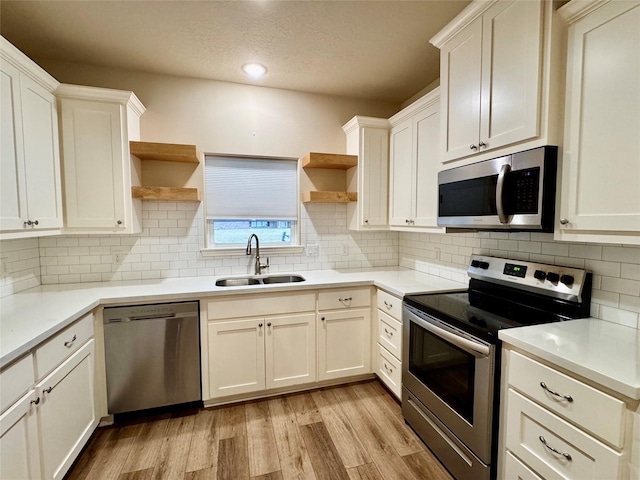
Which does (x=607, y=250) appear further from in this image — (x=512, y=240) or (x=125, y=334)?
(x=125, y=334)

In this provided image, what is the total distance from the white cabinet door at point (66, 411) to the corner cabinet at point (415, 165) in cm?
242

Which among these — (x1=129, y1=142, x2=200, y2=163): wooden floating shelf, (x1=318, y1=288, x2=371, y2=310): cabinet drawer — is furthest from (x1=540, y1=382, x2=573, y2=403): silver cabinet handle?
(x1=129, y1=142, x2=200, y2=163): wooden floating shelf

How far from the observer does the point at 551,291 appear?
1.63m

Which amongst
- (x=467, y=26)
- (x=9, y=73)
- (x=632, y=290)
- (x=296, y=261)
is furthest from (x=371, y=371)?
(x=9, y=73)

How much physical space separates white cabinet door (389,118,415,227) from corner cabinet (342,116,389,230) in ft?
0.25

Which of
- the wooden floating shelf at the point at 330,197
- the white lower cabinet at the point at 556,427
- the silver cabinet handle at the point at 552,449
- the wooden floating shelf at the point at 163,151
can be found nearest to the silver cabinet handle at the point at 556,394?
the white lower cabinet at the point at 556,427

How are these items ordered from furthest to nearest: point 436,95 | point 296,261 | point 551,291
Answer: point 296,261 → point 436,95 → point 551,291

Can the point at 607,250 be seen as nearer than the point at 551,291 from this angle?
Yes

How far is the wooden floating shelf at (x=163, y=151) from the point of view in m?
2.34

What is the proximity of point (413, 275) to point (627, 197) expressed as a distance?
176 centimetres

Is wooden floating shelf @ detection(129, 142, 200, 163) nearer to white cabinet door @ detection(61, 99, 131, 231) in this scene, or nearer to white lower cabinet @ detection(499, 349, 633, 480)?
white cabinet door @ detection(61, 99, 131, 231)

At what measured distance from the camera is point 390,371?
240 cm

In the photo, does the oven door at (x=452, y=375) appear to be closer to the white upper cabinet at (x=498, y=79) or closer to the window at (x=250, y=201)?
the white upper cabinet at (x=498, y=79)

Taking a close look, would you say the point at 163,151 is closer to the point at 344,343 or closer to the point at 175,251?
the point at 175,251
